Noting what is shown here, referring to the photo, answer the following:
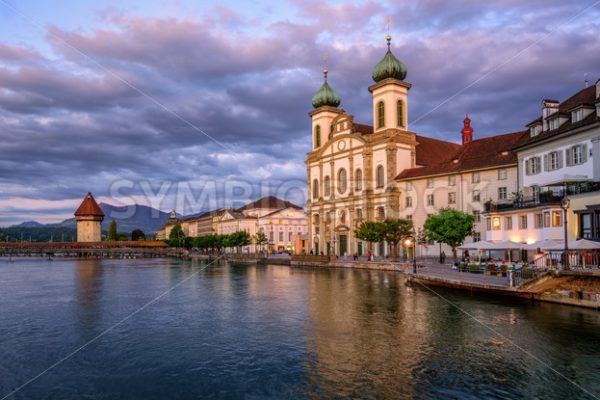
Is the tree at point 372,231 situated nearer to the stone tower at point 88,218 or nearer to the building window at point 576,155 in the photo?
the building window at point 576,155

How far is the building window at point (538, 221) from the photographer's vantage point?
118ft

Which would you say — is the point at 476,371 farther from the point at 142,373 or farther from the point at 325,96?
the point at 325,96

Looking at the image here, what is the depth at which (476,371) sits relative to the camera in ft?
46.1

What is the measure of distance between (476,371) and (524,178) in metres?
33.1

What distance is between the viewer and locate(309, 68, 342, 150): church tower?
81938 millimetres

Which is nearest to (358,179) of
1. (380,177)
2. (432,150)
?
(380,177)

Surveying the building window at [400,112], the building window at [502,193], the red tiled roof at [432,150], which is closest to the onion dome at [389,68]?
the building window at [400,112]

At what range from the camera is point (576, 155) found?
35.3m

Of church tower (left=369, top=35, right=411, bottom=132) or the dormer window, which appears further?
church tower (left=369, top=35, right=411, bottom=132)

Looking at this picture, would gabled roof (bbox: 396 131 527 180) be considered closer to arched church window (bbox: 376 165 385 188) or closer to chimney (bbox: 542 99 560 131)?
arched church window (bbox: 376 165 385 188)

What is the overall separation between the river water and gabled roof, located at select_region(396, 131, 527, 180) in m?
30.1

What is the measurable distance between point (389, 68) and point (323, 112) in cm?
1555

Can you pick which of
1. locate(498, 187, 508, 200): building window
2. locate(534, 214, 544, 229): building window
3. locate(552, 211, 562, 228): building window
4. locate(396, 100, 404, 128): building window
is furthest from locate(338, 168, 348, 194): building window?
locate(552, 211, 562, 228): building window

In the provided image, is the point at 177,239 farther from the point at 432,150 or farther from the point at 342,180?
the point at 432,150
